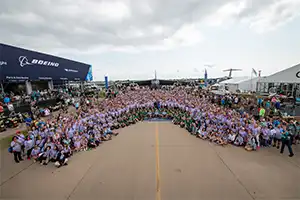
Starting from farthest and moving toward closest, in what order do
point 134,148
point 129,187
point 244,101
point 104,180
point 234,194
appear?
point 244,101 < point 134,148 < point 104,180 < point 129,187 < point 234,194

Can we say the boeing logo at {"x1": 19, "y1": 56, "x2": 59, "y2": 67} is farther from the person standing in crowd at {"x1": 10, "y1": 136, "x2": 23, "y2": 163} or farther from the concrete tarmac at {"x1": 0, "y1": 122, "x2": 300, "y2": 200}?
the person standing in crowd at {"x1": 10, "y1": 136, "x2": 23, "y2": 163}

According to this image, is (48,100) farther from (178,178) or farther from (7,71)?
(178,178)

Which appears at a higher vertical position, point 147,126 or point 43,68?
point 43,68

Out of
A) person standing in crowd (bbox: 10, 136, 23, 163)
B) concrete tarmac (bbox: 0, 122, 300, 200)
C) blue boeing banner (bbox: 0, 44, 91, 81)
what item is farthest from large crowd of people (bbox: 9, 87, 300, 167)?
blue boeing banner (bbox: 0, 44, 91, 81)

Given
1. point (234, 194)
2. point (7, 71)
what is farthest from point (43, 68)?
point (234, 194)

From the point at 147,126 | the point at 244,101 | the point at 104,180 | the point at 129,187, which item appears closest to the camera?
the point at 129,187

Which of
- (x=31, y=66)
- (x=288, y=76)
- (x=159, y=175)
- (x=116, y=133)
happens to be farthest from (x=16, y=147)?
(x=288, y=76)

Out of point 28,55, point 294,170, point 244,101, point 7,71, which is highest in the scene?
point 28,55

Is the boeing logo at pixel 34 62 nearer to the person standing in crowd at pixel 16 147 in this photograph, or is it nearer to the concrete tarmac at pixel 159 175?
the concrete tarmac at pixel 159 175

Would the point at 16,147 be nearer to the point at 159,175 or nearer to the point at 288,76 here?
the point at 159,175
